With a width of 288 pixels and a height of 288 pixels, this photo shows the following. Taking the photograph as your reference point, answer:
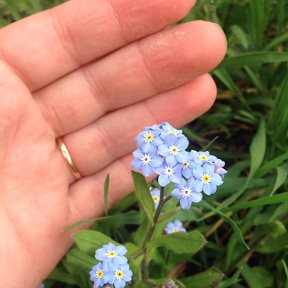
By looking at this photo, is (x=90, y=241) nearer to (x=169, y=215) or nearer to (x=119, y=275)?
(x=119, y=275)

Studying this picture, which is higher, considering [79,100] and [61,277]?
[79,100]

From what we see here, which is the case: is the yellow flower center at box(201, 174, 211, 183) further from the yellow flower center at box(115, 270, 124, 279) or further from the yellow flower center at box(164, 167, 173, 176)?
the yellow flower center at box(115, 270, 124, 279)

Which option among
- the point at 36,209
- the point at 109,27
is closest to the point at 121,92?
the point at 109,27

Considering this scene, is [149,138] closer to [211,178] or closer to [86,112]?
[211,178]

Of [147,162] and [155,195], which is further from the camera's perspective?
[155,195]

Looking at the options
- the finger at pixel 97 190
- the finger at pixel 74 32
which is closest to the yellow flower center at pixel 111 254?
the finger at pixel 97 190

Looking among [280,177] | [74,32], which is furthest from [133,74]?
[280,177]
